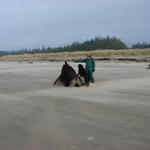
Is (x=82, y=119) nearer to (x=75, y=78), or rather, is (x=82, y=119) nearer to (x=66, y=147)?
(x=66, y=147)

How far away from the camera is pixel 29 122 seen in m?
6.24

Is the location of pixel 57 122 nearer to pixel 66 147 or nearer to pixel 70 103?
pixel 66 147

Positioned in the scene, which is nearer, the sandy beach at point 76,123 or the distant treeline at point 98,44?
the sandy beach at point 76,123

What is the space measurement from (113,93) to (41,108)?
114 inches

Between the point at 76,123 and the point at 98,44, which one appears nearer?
the point at 76,123

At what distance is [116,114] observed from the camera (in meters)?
6.67

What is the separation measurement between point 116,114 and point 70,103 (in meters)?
1.86

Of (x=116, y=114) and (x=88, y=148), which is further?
(x=116, y=114)

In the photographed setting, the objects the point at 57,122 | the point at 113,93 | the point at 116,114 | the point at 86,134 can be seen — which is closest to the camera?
the point at 86,134

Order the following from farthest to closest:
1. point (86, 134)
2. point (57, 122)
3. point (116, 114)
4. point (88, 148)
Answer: point (116, 114)
point (57, 122)
point (86, 134)
point (88, 148)

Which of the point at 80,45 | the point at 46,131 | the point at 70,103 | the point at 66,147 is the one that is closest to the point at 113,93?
the point at 70,103

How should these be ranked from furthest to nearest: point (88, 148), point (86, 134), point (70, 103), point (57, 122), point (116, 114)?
1. point (70, 103)
2. point (116, 114)
3. point (57, 122)
4. point (86, 134)
5. point (88, 148)

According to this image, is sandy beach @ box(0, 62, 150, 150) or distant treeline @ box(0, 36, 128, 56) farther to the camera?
distant treeline @ box(0, 36, 128, 56)

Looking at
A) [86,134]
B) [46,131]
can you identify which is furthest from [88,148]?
[46,131]
